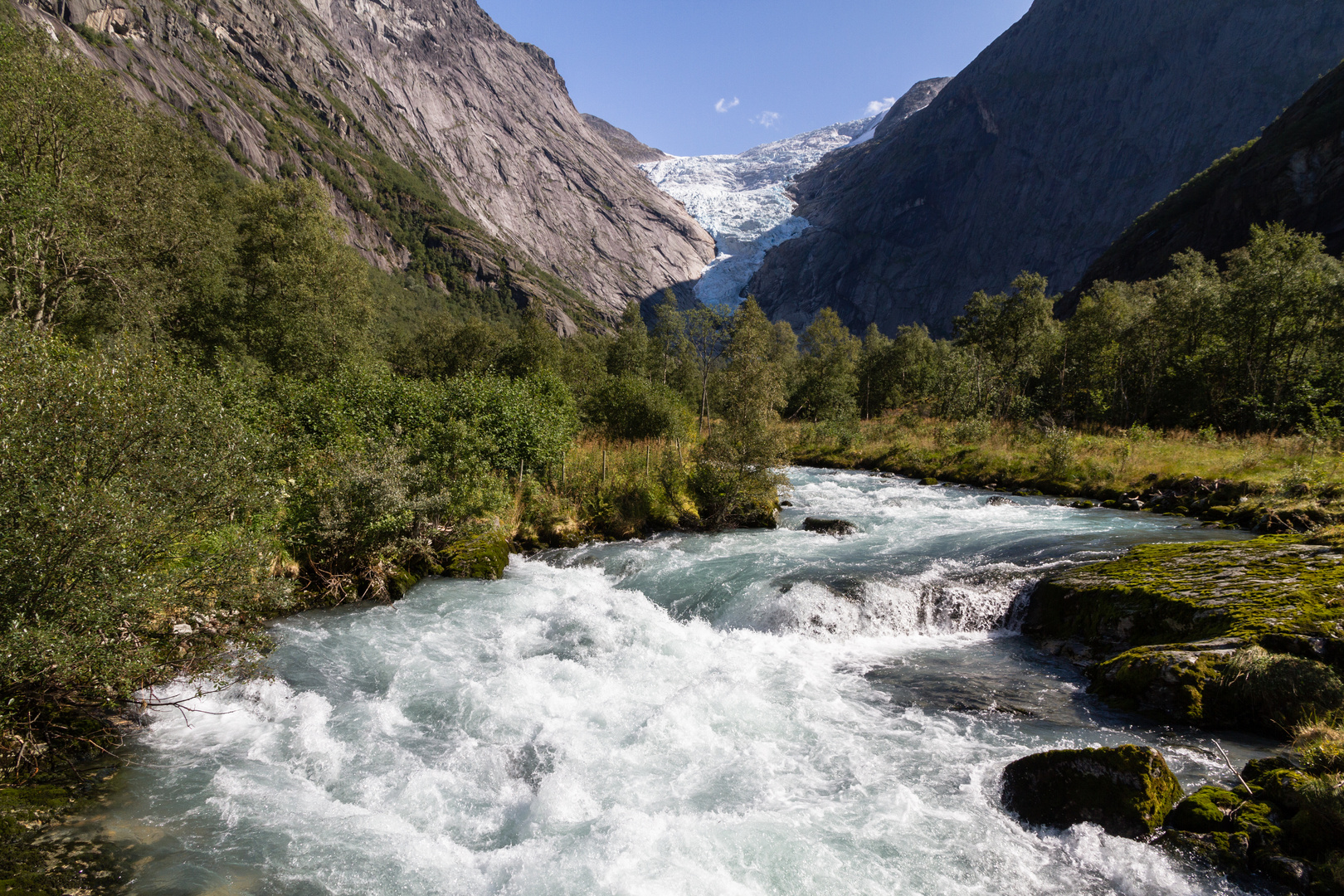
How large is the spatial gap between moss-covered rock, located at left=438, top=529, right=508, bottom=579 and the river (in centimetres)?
95

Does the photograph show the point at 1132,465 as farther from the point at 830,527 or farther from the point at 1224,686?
the point at 1224,686

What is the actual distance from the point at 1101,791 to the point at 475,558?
558 inches

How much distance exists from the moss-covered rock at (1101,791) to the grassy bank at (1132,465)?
14.0m

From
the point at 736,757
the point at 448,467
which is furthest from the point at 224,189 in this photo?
the point at 736,757

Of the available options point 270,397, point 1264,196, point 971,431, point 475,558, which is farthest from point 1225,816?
point 1264,196

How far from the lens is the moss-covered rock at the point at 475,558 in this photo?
15812 millimetres

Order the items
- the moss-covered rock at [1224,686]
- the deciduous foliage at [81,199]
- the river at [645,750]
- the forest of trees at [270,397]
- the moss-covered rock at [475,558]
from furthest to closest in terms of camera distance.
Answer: the moss-covered rock at [475,558] < the deciduous foliage at [81,199] < the moss-covered rock at [1224,686] < the forest of trees at [270,397] < the river at [645,750]

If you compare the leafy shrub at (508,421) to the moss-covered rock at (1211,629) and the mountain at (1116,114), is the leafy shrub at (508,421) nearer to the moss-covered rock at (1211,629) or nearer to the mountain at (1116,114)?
the moss-covered rock at (1211,629)

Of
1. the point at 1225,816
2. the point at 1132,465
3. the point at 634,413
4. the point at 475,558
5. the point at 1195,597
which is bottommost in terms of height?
the point at 1225,816

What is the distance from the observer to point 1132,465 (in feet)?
84.2

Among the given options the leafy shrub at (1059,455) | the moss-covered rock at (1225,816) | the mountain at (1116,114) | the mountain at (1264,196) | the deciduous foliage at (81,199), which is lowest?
the moss-covered rock at (1225,816)

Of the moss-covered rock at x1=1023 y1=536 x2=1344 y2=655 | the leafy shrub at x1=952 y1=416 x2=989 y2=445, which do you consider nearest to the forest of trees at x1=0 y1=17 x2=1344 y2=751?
the leafy shrub at x1=952 y1=416 x2=989 y2=445

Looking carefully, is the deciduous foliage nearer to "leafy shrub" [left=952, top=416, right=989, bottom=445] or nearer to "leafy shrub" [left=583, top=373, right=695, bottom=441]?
"leafy shrub" [left=583, top=373, right=695, bottom=441]

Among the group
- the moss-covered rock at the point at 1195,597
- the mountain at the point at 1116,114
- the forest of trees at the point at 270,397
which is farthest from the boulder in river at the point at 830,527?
the mountain at the point at 1116,114
